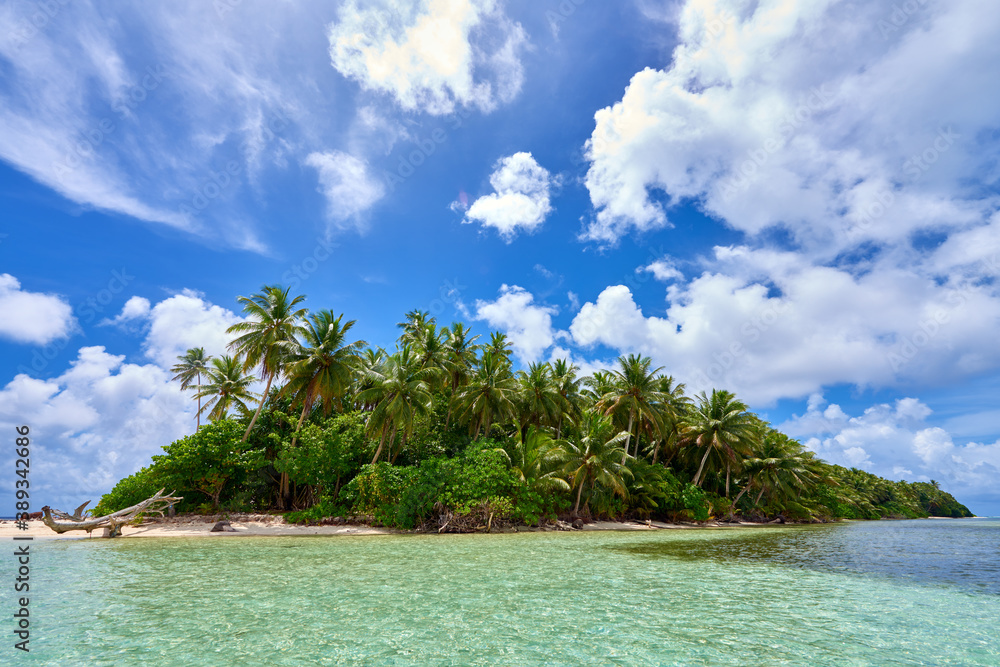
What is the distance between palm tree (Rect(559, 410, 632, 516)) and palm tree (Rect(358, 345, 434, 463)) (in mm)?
9727

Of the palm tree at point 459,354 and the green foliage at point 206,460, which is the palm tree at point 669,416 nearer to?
the palm tree at point 459,354

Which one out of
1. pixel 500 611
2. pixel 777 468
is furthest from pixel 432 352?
pixel 777 468

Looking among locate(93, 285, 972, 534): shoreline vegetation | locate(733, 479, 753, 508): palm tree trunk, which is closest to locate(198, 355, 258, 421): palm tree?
locate(93, 285, 972, 534): shoreline vegetation

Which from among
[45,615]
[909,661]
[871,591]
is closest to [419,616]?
[45,615]

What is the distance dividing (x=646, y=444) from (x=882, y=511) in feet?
199

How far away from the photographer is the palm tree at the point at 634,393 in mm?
37156

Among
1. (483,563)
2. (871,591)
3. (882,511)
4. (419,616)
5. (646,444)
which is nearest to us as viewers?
(419,616)

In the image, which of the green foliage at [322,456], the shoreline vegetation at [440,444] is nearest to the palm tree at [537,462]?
the shoreline vegetation at [440,444]

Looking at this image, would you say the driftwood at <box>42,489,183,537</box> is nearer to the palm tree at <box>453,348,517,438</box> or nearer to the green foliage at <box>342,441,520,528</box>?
the green foliage at <box>342,441,520,528</box>

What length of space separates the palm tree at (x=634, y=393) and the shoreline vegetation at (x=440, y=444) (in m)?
0.11

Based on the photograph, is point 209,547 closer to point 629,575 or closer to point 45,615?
point 45,615

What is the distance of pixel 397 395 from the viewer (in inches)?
1106

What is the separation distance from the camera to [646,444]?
141 ft

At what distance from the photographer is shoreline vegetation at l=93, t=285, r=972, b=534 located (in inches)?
1072
